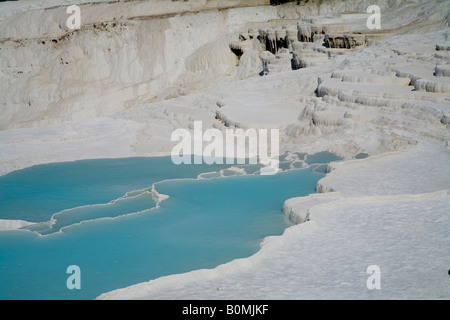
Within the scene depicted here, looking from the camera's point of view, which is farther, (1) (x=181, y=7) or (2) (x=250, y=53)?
(1) (x=181, y=7)

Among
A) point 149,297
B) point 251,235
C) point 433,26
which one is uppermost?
point 433,26

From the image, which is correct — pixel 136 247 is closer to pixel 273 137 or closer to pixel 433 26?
pixel 273 137

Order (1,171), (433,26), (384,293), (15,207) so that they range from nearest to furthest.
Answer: (384,293) < (15,207) < (1,171) < (433,26)

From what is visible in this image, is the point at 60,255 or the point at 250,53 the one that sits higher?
the point at 250,53

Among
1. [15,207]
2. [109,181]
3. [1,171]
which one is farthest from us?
[1,171]

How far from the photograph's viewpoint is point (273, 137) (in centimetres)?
1104

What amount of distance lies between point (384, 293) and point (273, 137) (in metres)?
7.05

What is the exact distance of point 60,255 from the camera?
6.08m

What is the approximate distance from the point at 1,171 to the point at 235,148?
4.24m

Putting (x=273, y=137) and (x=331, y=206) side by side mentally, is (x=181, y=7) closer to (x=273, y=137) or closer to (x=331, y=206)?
(x=273, y=137)

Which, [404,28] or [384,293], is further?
[404,28]

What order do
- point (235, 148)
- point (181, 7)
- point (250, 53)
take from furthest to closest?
point (181, 7), point (250, 53), point (235, 148)

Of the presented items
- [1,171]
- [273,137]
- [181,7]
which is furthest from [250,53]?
[1,171]

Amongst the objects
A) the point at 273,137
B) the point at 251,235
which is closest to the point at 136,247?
the point at 251,235
